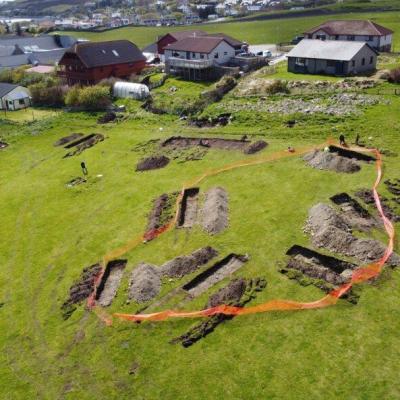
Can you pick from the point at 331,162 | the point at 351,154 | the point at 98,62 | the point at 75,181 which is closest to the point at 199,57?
the point at 98,62

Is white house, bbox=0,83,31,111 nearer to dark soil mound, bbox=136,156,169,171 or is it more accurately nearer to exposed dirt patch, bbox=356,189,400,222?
dark soil mound, bbox=136,156,169,171

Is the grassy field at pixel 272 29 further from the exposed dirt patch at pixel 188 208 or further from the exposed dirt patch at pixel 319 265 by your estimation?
the exposed dirt patch at pixel 319 265

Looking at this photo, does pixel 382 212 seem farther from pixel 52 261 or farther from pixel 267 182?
pixel 52 261

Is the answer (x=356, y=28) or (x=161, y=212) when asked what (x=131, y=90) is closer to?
(x=161, y=212)

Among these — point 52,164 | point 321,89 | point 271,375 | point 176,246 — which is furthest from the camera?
point 321,89

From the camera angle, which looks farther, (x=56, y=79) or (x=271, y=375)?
(x=56, y=79)

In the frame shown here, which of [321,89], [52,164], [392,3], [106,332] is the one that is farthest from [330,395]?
[392,3]

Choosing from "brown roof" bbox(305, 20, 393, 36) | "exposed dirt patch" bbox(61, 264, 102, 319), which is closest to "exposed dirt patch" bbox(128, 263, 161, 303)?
"exposed dirt patch" bbox(61, 264, 102, 319)
